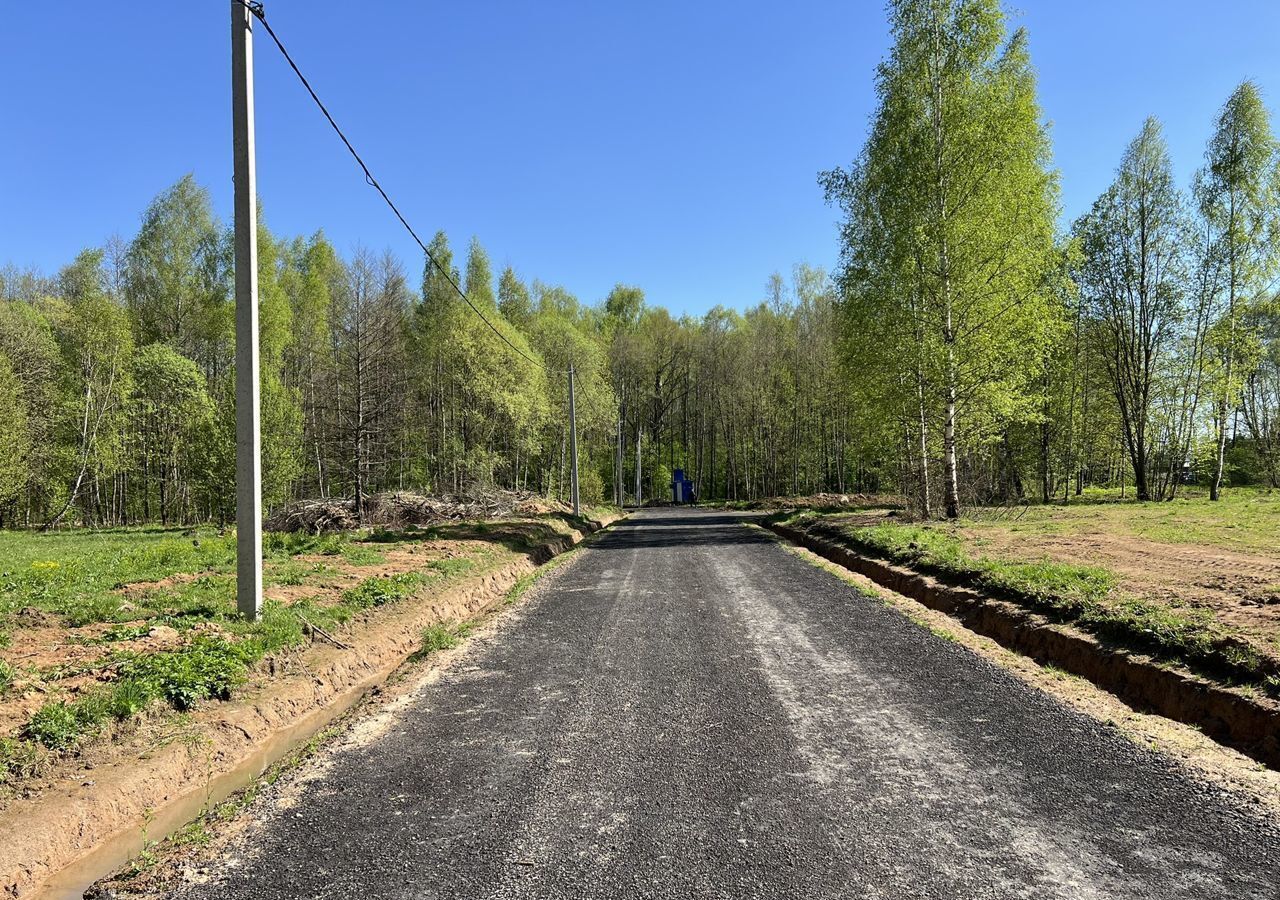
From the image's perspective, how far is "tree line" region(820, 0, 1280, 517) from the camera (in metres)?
18.1

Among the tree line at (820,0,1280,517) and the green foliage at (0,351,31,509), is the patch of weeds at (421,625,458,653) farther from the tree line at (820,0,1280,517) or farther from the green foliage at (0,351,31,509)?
the green foliage at (0,351,31,509)

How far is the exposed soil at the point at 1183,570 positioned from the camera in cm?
620

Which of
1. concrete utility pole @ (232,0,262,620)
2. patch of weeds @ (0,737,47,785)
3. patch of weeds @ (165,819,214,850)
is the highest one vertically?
concrete utility pole @ (232,0,262,620)

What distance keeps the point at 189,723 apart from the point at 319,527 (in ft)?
55.6

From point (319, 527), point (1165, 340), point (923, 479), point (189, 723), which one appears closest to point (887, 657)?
point (189, 723)

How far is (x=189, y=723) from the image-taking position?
4965 millimetres

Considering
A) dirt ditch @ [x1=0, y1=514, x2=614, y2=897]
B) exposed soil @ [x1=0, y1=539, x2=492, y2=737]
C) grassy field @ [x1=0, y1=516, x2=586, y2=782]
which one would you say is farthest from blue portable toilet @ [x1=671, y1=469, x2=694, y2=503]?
dirt ditch @ [x1=0, y1=514, x2=614, y2=897]

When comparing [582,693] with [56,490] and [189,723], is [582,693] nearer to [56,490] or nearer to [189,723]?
[189,723]

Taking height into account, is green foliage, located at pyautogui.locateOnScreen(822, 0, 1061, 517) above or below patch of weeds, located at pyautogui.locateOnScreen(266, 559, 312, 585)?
above

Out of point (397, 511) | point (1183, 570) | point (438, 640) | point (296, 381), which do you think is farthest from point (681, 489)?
point (438, 640)

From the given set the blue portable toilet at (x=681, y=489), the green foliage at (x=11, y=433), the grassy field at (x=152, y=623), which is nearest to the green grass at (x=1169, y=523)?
the grassy field at (x=152, y=623)

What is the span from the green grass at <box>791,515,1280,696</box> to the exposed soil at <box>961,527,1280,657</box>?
0.73ft

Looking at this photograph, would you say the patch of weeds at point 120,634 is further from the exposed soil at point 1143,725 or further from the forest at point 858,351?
the forest at point 858,351

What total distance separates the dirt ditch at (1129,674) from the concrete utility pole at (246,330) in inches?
319
